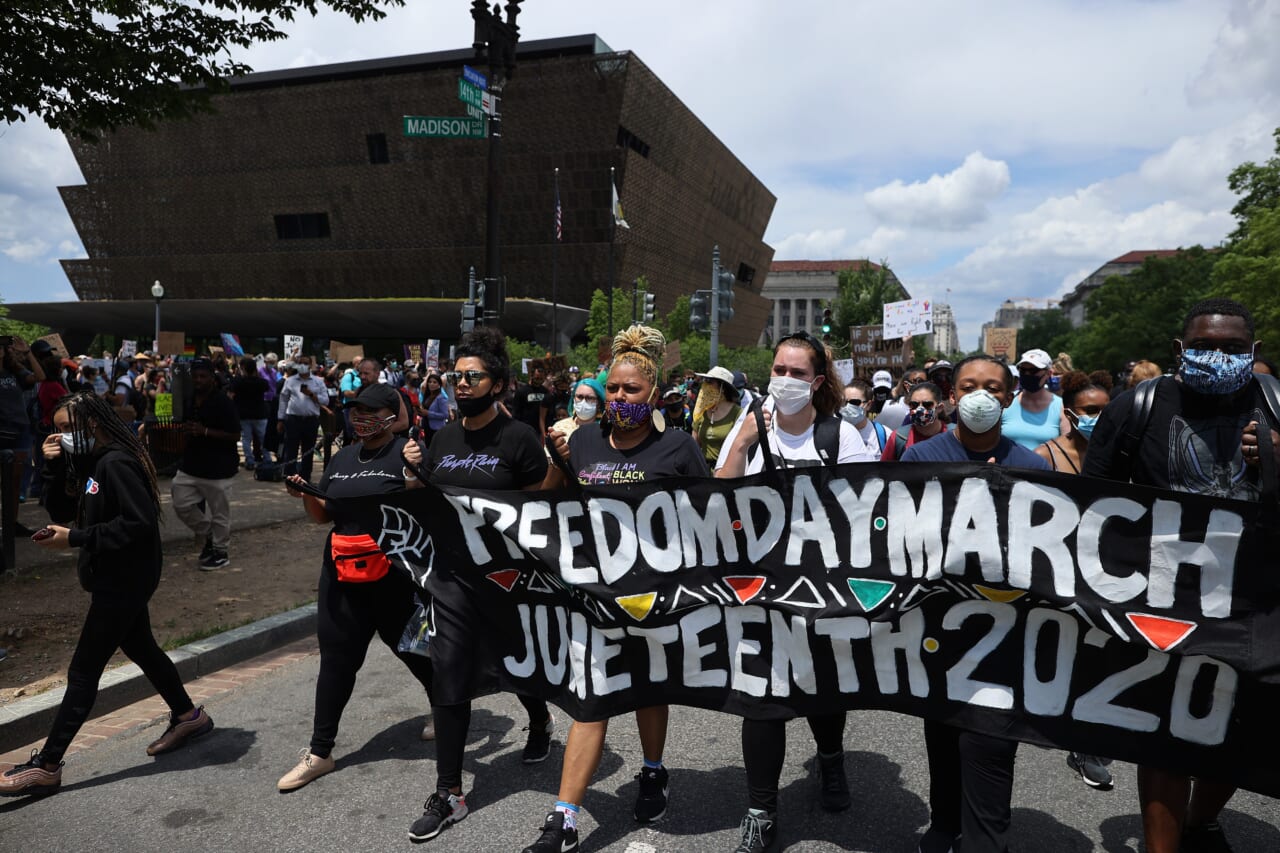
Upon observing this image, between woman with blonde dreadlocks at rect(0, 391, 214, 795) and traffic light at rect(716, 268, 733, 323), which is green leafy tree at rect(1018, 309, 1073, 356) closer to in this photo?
traffic light at rect(716, 268, 733, 323)

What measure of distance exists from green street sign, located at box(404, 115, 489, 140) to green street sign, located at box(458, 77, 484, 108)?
239 mm

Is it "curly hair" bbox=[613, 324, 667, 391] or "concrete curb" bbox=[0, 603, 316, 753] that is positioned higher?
"curly hair" bbox=[613, 324, 667, 391]

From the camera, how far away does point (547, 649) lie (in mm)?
3699

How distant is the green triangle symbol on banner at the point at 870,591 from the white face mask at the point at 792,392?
94 cm

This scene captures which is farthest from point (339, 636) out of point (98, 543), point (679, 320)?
point (679, 320)

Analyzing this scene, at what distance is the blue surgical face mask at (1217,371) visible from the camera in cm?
292

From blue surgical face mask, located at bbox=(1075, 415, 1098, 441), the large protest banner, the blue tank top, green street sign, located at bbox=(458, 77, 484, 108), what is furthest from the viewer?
green street sign, located at bbox=(458, 77, 484, 108)

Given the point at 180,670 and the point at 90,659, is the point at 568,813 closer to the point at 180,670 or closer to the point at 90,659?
the point at 90,659

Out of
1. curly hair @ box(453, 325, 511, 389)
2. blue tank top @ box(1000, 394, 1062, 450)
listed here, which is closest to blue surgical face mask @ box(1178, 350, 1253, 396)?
curly hair @ box(453, 325, 511, 389)

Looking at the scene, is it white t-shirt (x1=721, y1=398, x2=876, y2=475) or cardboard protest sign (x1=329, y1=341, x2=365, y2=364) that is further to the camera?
cardboard protest sign (x1=329, y1=341, x2=365, y2=364)

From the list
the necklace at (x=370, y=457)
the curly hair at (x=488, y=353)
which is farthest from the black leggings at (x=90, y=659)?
the curly hair at (x=488, y=353)

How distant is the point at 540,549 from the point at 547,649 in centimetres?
46

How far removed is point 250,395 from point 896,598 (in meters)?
11.6

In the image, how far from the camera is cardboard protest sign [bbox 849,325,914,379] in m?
17.2
